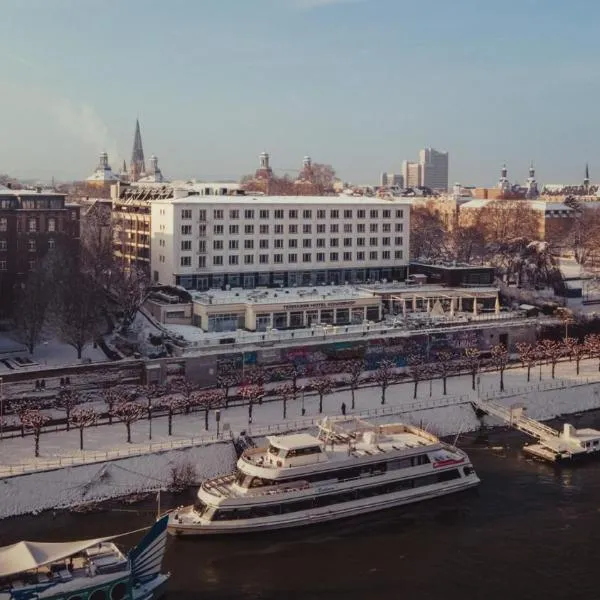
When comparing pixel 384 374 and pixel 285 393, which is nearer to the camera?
pixel 285 393

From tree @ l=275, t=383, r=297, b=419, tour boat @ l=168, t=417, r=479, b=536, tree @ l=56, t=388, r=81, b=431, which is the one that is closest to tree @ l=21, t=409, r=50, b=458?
tree @ l=56, t=388, r=81, b=431

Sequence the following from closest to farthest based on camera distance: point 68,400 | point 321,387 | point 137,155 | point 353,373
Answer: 1. point 68,400
2. point 321,387
3. point 353,373
4. point 137,155

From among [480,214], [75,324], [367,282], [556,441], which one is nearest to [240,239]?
[367,282]

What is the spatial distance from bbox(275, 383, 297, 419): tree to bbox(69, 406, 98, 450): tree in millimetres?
6903

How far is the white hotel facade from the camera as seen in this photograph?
168 feet

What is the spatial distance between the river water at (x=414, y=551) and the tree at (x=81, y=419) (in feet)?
13.6

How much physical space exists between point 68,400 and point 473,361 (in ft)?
61.8

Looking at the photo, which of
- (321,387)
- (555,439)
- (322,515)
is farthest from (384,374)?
(322,515)

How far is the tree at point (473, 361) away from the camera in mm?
Result: 40416

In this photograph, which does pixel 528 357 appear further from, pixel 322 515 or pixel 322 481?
pixel 322 515

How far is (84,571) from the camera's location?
20906mm

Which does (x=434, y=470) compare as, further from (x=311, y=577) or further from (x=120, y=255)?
(x=120, y=255)

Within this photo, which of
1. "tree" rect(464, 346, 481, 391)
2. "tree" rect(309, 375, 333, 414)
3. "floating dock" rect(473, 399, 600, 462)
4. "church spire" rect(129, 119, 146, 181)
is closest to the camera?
"floating dock" rect(473, 399, 600, 462)

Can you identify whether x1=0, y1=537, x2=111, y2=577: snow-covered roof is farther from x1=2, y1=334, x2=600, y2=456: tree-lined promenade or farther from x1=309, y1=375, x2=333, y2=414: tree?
x1=309, y1=375, x2=333, y2=414: tree
